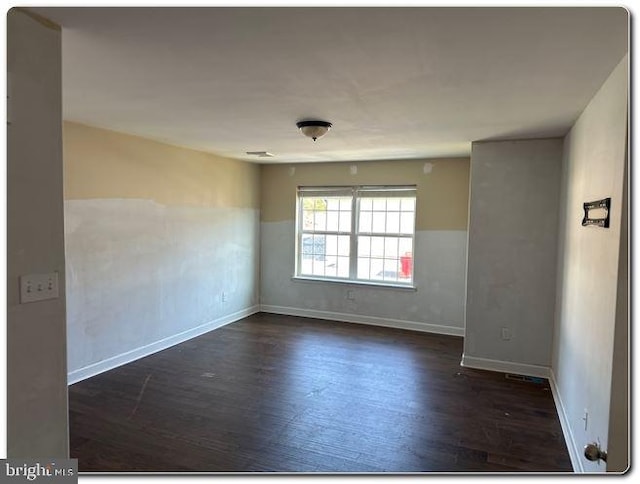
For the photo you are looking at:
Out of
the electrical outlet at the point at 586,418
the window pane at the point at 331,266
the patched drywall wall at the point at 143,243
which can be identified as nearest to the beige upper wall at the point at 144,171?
the patched drywall wall at the point at 143,243

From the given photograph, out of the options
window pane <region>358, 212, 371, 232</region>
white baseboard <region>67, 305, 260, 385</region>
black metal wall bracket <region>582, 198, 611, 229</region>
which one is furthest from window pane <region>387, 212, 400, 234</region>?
black metal wall bracket <region>582, 198, 611, 229</region>

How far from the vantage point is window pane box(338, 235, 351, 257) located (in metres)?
6.20

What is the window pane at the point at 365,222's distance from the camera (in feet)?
19.8

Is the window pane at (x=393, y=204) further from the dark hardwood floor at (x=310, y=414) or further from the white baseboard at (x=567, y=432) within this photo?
the white baseboard at (x=567, y=432)

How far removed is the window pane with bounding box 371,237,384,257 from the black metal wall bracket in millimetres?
3339

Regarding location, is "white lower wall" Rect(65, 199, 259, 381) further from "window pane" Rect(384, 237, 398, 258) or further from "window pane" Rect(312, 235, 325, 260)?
"window pane" Rect(384, 237, 398, 258)

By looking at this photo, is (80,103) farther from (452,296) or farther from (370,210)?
(452,296)

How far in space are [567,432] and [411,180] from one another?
11.4 ft

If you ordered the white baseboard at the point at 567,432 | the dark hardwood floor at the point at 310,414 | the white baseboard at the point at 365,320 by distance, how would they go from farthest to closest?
the white baseboard at the point at 365,320, the dark hardwood floor at the point at 310,414, the white baseboard at the point at 567,432

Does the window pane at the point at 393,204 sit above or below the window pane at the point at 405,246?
above

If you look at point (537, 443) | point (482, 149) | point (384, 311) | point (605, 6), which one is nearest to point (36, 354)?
point (605, 6)

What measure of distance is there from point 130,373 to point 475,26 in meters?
3.87

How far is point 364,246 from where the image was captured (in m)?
6.10

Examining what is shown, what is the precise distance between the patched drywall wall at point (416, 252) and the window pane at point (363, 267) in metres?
0.19
